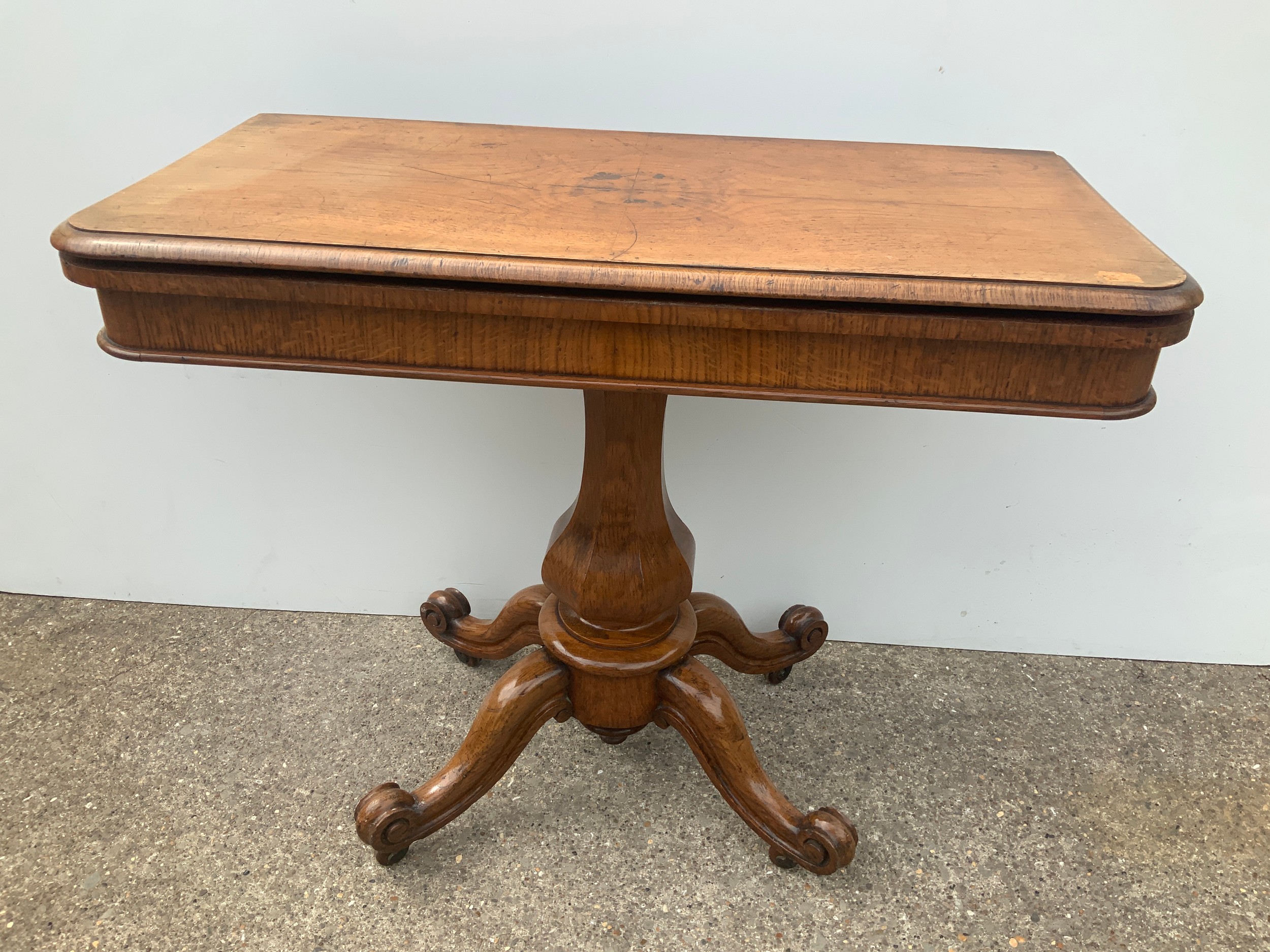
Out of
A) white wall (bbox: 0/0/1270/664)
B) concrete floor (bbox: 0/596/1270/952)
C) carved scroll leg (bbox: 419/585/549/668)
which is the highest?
white wall (bbox: 0/0/1270/664)

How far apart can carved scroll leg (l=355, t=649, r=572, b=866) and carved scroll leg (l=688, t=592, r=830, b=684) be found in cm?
25

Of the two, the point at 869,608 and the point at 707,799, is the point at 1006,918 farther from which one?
the point at 869,608

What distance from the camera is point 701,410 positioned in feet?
4.84

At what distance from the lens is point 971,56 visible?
1.24 metres

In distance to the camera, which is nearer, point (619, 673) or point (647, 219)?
point (647, 219)

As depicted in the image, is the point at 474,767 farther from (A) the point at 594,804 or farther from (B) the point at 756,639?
(B) the point at 756,639

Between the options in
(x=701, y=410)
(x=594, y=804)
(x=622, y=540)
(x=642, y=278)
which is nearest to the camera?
(x=642, y=278)

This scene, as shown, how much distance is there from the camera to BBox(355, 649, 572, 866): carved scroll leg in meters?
1.16

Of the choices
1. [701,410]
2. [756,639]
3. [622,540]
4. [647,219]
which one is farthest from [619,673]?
[647,219]

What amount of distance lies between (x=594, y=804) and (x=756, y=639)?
1.20 feet

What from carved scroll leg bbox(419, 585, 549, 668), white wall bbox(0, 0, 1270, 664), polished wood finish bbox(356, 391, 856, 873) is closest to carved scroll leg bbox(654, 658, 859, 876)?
polished wood finish bbox(356, 391, 856, 873)

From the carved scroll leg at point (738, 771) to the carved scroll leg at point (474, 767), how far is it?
0.16m

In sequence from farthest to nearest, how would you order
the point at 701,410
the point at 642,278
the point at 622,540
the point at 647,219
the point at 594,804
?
the point at 701,410
the point at 594,804
the point at 622,540
the point at 647,219
the point at 642,278

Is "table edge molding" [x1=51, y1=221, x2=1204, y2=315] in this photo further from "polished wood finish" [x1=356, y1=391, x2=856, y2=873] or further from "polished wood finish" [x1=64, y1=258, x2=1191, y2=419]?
"polished wood finish" [x1=356, y1=391, x2=856, y2=873]
